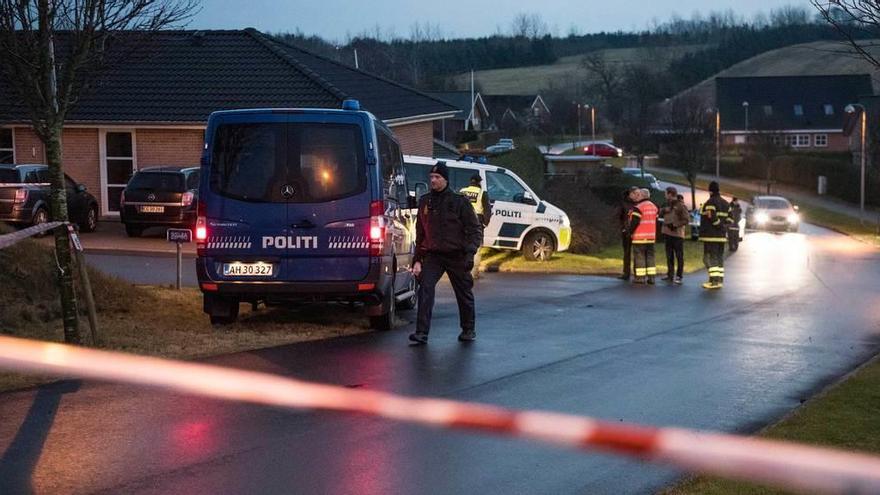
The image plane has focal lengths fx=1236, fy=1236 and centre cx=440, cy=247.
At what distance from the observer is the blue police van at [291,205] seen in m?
12.6

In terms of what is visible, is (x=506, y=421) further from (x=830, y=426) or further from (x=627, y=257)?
(x=627, y=257)

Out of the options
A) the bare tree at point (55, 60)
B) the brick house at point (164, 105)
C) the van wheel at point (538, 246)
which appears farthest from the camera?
the brick house at point (164, 105)

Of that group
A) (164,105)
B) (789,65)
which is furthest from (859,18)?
(789,65)

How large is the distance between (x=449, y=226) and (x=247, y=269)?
212 cm

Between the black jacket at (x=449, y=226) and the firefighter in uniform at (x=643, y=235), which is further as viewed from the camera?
the firefighter in uniform at (x=643, y=235)

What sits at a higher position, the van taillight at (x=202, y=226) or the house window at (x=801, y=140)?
the house window at (x=801, y=140)

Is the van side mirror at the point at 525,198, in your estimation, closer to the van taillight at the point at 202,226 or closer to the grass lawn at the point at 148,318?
the grass lawn at the point at 148,318

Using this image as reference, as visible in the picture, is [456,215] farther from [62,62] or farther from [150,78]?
[150,78]

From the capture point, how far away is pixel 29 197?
2475cm

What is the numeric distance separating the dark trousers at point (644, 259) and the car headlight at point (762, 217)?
3133 centimetres

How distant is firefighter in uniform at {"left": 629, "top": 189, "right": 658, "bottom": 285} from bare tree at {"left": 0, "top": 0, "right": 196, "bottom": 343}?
11.4m

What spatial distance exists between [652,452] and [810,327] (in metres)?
12.5

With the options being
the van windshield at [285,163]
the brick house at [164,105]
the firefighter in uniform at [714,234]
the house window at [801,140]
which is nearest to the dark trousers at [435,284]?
the van windshield at [285,163]

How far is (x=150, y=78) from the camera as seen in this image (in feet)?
102
